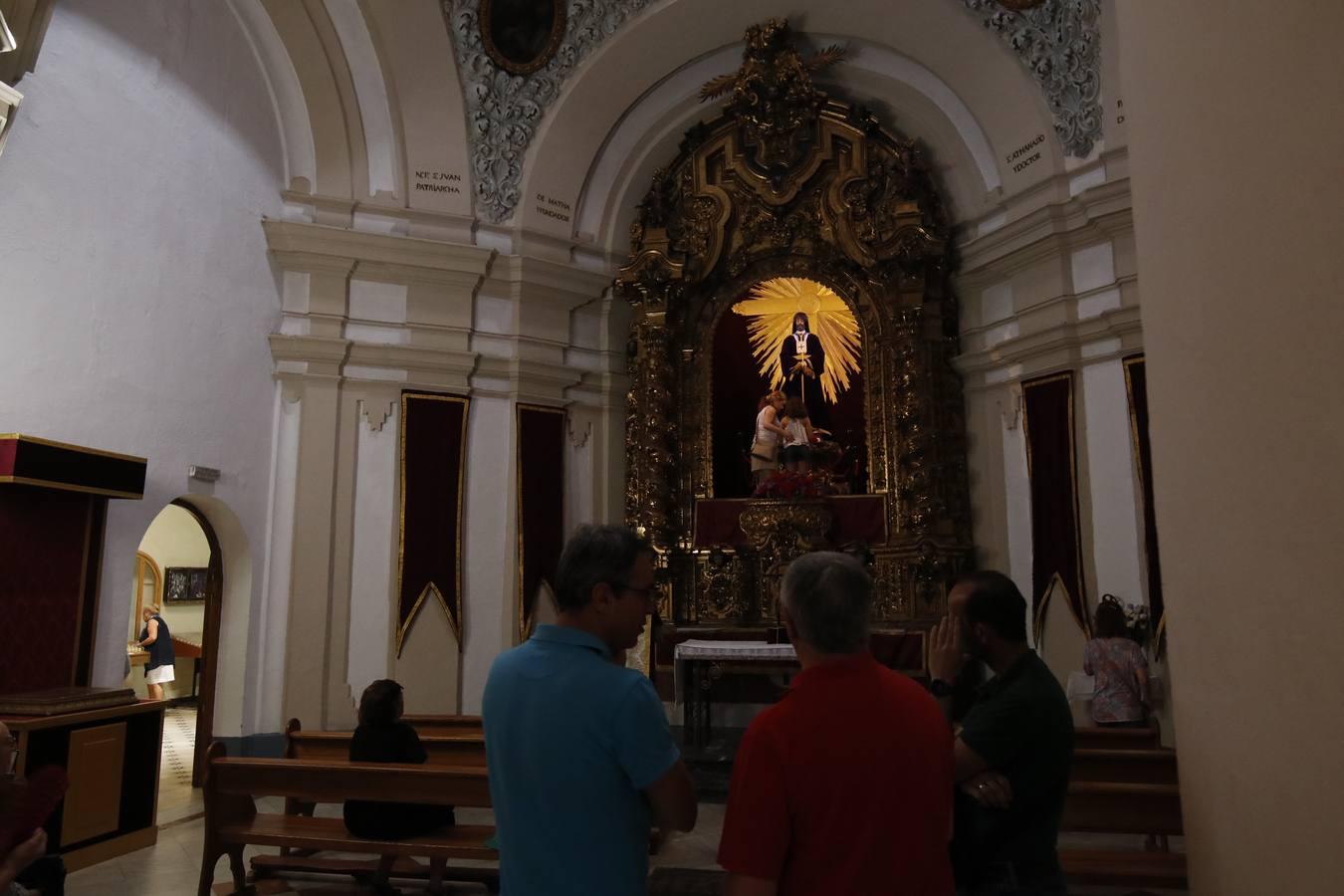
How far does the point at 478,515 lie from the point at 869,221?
498 cm

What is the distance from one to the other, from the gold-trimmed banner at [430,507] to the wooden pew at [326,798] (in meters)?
3.97

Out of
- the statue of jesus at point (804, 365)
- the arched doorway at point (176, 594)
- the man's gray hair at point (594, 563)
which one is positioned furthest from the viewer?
the arched doorway at point (176, 594)

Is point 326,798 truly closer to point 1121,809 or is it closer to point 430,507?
point 1121,809

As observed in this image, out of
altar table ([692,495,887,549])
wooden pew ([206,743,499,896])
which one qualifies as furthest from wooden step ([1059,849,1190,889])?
altar table ([692,495,887,549])

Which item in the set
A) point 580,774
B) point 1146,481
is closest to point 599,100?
point 1146,481

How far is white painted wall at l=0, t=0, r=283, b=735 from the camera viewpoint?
6.84 meters

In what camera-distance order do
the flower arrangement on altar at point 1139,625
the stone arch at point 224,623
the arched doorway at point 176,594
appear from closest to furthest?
1. the flower arrangement on altar at point 1139,625
2. the stone arch at point 224,623
3. the arched doorway at point 176,594

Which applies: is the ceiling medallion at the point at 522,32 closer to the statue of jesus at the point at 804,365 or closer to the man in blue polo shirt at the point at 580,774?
the statue of jesus at the point at 804,365

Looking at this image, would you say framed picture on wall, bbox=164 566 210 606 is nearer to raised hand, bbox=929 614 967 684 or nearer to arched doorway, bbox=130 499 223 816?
arched doorway, bbox=130 499 223 816

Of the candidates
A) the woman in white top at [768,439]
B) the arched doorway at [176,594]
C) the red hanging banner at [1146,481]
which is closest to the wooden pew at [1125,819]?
the red hanging banner at [1146,481]

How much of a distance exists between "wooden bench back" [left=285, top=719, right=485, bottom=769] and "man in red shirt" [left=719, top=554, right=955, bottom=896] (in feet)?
12.8

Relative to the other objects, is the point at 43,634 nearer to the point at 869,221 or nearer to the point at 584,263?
the point at 584,263

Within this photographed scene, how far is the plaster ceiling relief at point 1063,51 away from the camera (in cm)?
866

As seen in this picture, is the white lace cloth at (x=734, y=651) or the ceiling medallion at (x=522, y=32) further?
the ceiling medallion at (x=522, y=32)
